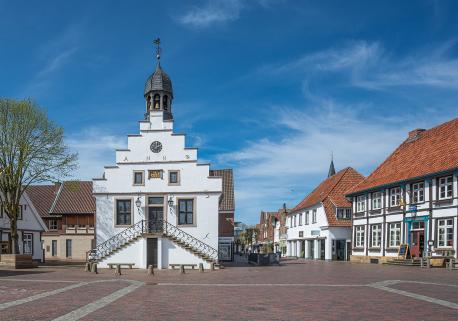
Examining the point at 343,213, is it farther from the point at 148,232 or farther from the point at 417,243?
the point at 148,232

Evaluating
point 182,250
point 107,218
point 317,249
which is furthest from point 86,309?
point 317,249

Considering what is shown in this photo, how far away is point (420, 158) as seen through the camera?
119 ft

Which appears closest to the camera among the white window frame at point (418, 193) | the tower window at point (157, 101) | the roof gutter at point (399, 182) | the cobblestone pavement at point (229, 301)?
the cobblestone pavement at point (229, 301)

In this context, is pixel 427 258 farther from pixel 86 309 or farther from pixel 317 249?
pixel 86 309

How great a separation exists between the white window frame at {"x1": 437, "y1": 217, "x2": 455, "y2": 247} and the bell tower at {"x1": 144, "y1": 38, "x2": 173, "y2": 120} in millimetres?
20708

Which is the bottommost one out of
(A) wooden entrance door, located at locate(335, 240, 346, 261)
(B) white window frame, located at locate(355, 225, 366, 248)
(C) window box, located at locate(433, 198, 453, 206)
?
(A) wooden entrance door, located at locate(335, 240, 346, 261)

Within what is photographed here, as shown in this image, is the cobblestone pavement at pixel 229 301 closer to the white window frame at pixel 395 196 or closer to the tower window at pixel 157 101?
the white window frame at pixel 395 196

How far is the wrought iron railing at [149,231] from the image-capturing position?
31.8 metres

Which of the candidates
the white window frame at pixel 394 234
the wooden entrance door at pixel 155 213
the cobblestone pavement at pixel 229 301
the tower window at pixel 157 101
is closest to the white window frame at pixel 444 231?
the white window frame at pixel 394 234

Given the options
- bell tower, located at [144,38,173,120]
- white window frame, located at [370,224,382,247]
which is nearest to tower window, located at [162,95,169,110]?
bell tower, located at [144,38,173,120]

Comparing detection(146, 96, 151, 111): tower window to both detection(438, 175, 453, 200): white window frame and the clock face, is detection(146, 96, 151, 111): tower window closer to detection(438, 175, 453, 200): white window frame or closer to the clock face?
the clock face

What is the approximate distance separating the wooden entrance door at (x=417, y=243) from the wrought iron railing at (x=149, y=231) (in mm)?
14815

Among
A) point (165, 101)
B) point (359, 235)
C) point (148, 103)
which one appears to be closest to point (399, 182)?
point (359, 235)

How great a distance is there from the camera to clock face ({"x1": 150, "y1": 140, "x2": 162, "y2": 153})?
33.2m
